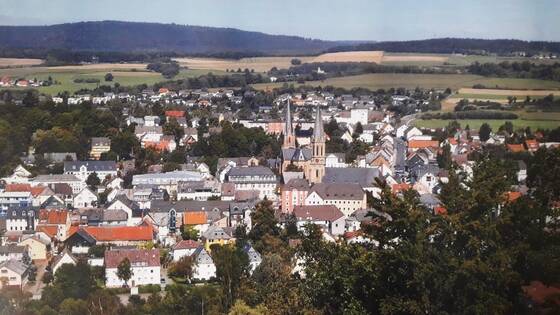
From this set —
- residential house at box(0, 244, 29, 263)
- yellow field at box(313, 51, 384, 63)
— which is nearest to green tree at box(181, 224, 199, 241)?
residential house at box(0, 244, 29, 263)

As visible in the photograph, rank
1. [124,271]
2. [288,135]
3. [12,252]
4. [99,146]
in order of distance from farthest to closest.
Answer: [99,146], [288,135], [12,252], [124,271]

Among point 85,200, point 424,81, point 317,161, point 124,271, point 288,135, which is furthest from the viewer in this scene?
point 424,81

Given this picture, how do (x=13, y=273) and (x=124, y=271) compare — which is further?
(x=124, y=271)

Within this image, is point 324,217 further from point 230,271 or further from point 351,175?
point 230,271

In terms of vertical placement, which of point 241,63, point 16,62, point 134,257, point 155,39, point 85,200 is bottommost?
point 85,200

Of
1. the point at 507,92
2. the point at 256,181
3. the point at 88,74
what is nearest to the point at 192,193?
the point at 256,181

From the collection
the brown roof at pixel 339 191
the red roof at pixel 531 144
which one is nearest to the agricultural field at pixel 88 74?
the brown roof at pixel 339 191
